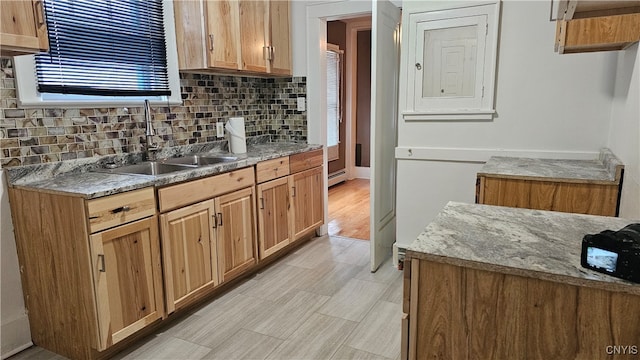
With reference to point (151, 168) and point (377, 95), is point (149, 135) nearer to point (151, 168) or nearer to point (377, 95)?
point (151, 168)

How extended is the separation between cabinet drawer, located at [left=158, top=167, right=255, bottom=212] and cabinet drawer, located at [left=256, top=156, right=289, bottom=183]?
0.08m

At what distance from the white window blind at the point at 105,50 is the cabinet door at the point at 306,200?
122 cm

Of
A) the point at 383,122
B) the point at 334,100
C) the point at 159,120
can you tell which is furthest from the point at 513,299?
the point at 334,100

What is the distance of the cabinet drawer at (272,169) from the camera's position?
9.35 ft

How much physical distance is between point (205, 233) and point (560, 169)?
6.47 ft

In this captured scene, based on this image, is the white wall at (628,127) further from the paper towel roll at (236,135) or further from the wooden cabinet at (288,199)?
the paper towel roll at (236,135)

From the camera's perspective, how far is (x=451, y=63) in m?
2.62

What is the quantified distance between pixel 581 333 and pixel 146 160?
2471 mm

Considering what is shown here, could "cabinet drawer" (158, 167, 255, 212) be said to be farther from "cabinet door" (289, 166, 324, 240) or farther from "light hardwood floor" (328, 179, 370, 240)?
"light hardwood floor" (328, 179, 370, 240)

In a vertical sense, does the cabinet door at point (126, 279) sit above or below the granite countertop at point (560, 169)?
below

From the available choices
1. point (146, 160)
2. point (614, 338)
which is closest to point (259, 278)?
point (146, 160)

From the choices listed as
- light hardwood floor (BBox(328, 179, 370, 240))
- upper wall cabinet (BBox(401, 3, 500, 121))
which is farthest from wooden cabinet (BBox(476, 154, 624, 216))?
light hardwood floor (BBox(328, 179, 370, 240))

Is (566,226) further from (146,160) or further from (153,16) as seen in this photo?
(153,16)

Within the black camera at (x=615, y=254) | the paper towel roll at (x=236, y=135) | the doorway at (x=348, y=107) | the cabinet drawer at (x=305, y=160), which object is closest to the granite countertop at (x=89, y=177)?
the paper towel roll at (x=236, y=135)
